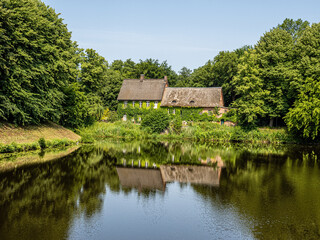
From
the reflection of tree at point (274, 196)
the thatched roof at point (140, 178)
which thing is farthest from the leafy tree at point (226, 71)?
the thatched roof at point (140, 178)

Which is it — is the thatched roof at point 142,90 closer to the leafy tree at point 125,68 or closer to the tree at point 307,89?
the leafy tree at point 125,68

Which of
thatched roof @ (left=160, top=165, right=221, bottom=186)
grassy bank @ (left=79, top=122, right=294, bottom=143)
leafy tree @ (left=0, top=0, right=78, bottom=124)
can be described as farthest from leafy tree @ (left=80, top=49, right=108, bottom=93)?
thatched roof @ (left=160, top=165, right=221, bottom=186)

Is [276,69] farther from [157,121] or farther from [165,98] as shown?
[165,98]

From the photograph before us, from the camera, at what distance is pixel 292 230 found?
29.9 ft

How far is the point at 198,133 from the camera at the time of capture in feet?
134

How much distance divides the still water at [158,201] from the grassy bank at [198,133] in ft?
58.3

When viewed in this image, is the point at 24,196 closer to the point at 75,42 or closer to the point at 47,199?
the point at 47,199

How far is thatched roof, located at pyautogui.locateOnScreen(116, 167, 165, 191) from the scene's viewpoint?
47.7ft

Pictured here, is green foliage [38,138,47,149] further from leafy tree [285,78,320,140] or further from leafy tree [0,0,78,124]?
leafy tree [285,78,320,140]

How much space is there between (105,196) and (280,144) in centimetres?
2900

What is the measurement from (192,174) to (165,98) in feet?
114

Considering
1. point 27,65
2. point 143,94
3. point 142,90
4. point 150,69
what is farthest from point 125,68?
point 27,65

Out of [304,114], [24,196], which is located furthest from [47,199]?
[304,114]

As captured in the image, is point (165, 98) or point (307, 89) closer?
point (307, 89)
